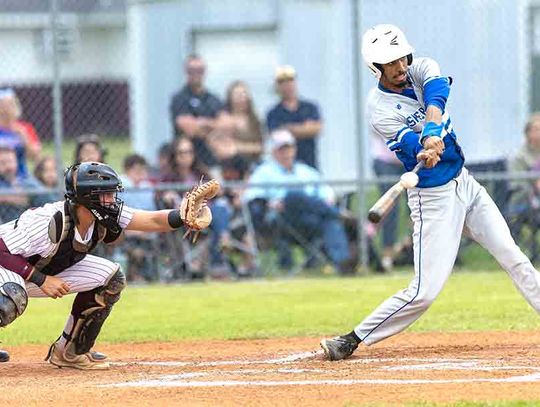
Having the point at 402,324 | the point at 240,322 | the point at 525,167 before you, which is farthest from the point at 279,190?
the point at 402,324

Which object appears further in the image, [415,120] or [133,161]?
[133,161]

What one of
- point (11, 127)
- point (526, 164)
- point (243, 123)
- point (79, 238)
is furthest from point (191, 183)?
point (79, 238)

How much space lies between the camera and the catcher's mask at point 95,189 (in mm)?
6930

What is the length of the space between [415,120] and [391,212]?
571 centimetres

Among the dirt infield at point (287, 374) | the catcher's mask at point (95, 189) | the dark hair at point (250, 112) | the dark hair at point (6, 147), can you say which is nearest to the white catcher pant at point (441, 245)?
the dirt infield at point (287, 374)

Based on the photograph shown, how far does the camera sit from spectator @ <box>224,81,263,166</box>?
13984 mm

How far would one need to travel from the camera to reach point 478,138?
14.4m

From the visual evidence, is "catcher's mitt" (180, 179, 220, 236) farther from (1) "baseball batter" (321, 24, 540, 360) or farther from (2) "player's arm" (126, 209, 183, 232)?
(1) "baseball batter" (321, 24, 540, 360)

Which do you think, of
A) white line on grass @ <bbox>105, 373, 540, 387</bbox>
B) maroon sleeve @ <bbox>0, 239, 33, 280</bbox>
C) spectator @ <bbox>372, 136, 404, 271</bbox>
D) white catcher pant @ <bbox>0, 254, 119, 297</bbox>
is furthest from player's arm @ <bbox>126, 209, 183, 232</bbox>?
spectator @ <bbox>372, 136, 404, 271</bbox>

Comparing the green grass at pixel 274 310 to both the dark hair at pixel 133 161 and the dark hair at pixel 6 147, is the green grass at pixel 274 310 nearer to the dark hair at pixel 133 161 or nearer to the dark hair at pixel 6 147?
the dark hair at pixel 133 161

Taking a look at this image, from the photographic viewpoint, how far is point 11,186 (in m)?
12.7

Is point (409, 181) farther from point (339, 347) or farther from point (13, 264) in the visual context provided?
point (13, 264)

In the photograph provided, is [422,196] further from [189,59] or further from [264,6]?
[264,6]

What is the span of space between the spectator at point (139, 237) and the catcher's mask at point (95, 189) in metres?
5.43
